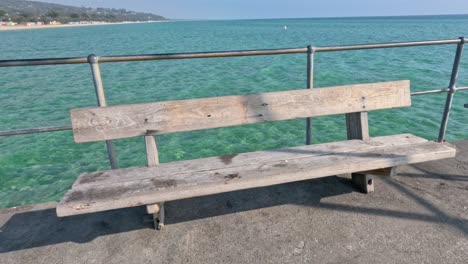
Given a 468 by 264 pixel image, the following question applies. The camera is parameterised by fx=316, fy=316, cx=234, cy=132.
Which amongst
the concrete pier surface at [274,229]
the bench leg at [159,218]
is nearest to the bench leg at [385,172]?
the concrete pier surface at [274,229]

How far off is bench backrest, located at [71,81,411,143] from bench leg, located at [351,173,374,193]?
548 mm

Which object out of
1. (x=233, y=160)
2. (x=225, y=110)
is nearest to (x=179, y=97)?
(x=225, y=110)

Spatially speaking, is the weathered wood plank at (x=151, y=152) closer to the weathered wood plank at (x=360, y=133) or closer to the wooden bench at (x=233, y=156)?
the wooden bench at (x=233, y=156)

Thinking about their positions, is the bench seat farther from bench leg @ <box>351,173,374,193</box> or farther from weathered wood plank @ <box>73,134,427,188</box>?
bench leg @ <box>351,173,374,193</box>

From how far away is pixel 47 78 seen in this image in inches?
609

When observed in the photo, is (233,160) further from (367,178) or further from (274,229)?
(367,178)

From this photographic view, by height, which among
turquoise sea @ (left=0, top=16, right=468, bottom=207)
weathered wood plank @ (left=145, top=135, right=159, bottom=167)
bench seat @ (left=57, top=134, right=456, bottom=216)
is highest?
weathered wood plank @ (left=145, top=135, right=159, bottom=167)

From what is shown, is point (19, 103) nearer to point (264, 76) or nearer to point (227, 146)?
point (227, 146)

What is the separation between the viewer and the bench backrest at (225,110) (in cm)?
218

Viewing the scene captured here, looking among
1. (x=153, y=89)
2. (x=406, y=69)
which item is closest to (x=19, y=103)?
(x=153, y=89)

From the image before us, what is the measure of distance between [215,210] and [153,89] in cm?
1076

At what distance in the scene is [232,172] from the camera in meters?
2.13

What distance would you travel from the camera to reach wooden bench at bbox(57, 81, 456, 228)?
196cm

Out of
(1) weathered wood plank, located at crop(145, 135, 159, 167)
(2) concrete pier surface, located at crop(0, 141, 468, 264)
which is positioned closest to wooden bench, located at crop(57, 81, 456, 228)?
(1) weathered wood plank, located at crop(145, 135, 159, 167)
